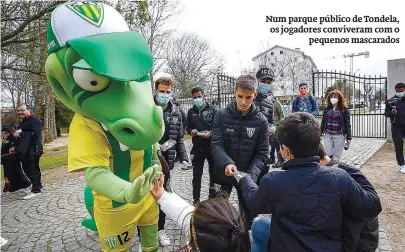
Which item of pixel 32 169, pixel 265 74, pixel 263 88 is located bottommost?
pixel 32 169

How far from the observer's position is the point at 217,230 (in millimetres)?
1501

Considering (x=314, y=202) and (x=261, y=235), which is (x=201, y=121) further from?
(x=314, y=202)

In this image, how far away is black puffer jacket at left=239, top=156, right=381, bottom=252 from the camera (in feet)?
5.46

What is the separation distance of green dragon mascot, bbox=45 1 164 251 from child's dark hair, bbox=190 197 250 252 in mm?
335

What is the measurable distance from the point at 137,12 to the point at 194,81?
19937 mm

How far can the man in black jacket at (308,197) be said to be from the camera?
65.6 inches

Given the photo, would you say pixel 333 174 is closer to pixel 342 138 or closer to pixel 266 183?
pixel 266 183

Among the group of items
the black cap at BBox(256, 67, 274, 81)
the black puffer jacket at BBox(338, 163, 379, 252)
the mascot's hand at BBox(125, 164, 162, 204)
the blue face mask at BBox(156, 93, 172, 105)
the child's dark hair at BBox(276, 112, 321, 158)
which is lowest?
the black puffer jacket at BBox(338, 163, 379, 252)

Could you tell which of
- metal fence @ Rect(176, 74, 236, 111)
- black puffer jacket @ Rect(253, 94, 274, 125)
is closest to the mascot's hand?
black puffer jacket @ Rect(253, 94, 274, 125)

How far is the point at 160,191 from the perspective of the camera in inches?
73.0

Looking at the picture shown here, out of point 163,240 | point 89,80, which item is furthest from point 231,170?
point 163,240

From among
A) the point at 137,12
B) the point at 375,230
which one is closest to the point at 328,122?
the point at 375,230

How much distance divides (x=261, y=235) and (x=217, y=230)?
713mm

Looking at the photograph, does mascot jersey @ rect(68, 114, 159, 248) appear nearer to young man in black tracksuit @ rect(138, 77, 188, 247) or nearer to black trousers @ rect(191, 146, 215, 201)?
young man in black tracksuit @ rect(138, 77, 188, 247)
